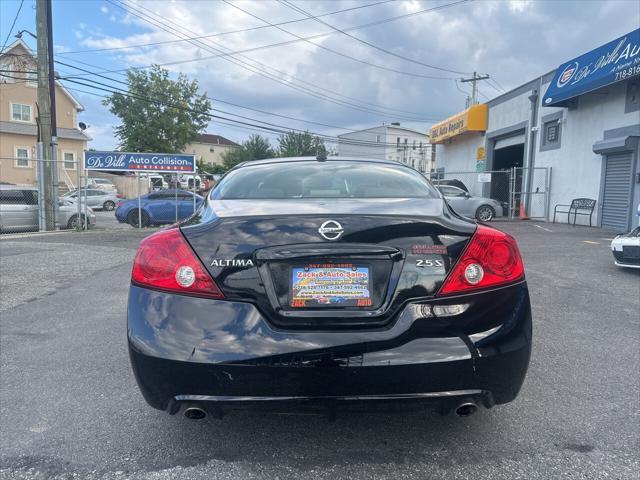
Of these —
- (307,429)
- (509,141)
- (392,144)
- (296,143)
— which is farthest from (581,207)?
(392,144)

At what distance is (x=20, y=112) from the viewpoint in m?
35.7

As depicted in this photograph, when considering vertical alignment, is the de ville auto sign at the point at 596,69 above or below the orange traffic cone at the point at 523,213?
above

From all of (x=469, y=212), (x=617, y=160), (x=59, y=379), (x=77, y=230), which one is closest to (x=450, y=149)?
(x=469, y=212)

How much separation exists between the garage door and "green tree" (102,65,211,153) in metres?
31.3

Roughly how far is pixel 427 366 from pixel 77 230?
15.0m

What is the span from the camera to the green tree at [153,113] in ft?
128

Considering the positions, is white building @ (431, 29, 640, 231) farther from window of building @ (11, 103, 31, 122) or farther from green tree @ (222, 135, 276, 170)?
green tree @ (222, 135, 276, 170)

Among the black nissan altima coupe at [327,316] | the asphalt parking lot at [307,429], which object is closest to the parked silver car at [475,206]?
the asphalt parking lot at [307,429]

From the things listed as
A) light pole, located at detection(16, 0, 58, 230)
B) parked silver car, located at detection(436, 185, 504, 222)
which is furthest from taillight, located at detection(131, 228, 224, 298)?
parked silver car, located at detection(436, 185, 504, 222)

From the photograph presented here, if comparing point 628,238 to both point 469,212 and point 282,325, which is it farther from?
point 469,212

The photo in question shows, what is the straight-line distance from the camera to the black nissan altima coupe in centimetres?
208

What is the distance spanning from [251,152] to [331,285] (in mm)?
56529

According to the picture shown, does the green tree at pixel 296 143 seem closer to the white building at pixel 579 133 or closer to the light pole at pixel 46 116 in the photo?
the white building at pixel 579 133

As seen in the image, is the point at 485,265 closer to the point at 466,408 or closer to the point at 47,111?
the point at 466,408
